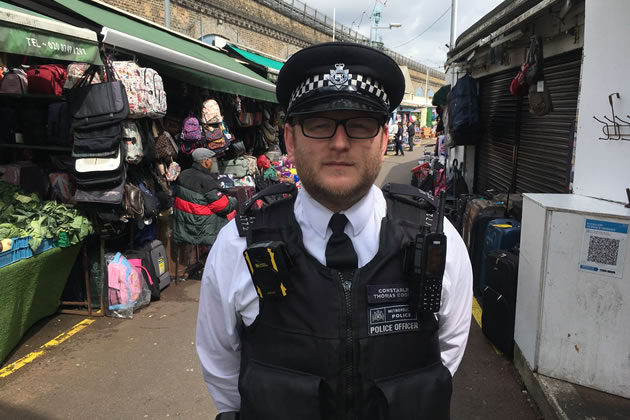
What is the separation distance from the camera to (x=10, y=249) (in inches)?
139

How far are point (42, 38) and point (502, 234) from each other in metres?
4.38

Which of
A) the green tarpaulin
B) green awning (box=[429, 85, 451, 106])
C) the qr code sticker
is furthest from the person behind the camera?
green awning (box=[429, 85, 451, 106])

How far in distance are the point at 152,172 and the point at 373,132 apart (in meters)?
4.43

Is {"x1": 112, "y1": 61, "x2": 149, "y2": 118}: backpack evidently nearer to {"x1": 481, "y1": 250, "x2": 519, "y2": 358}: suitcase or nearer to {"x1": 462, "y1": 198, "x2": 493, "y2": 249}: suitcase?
{"x1": 481, "y1": 250, "x2": 519, "y2": 358}: suitcase

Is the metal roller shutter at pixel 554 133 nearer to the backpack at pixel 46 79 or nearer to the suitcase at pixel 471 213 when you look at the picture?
the suitcase at pixel 471 213

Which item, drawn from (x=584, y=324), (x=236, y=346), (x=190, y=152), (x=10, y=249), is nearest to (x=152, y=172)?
(x=190, y=152)

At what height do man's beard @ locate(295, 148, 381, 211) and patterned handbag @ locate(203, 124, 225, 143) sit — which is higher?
patterned handbag @ locate(203, 124, 225, 143)

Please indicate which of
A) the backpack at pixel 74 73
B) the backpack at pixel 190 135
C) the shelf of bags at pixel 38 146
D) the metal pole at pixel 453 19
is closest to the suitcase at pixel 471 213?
the backpack at pixel 190 135

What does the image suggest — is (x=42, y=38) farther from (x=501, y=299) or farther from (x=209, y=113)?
(x=501, y=299)

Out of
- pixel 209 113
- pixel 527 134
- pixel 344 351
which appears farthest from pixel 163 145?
pixel 527 134

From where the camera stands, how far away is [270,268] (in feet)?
4.30

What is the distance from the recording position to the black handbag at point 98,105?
13.0 ft

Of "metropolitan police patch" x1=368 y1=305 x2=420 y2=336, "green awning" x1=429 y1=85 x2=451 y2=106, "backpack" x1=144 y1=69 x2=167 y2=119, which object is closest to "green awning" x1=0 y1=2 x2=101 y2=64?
"backpack" x1=144 y1=69 x2=167 y2=119

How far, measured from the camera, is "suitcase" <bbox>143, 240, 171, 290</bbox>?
16.7 ft
